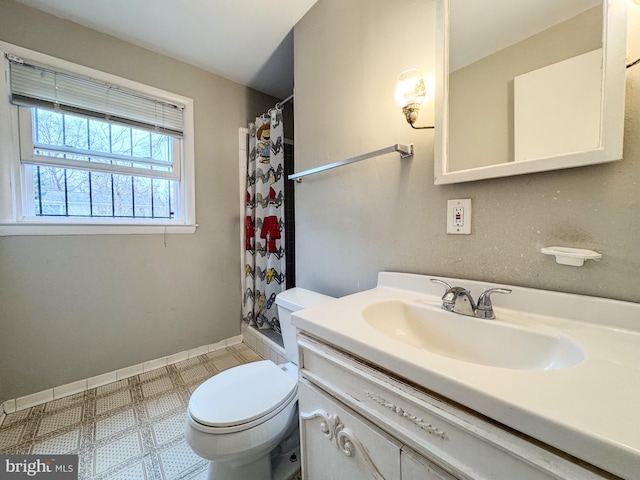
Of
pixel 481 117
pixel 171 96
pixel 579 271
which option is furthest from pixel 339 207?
pixel 171 96

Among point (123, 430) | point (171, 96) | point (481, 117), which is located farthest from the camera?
point (171, 96)

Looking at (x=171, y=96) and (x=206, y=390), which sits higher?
(x=171, y=96)

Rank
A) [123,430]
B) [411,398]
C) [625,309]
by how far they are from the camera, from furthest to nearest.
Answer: [123,430]
[625,309]
[411,398]

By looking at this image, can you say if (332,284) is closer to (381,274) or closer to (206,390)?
(381,274)

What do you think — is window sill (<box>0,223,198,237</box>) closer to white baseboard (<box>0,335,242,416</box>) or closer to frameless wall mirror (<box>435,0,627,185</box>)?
white baseboard (<box>0,335,242,416</box>)

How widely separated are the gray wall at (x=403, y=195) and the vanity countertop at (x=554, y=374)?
7cm

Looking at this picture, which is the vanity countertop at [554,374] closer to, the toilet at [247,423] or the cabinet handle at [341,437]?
the cabinet handle at [341,437]

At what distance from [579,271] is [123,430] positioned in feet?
6.54

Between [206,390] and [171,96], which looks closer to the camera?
[206,390]

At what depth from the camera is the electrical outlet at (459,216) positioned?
2.76 ft

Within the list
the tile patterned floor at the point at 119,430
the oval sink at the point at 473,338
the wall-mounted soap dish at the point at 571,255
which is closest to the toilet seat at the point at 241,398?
the tile patterned floor at the point at 119,430

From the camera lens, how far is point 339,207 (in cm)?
129

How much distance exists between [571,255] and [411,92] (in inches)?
27.5

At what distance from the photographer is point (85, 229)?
5.09 feet
